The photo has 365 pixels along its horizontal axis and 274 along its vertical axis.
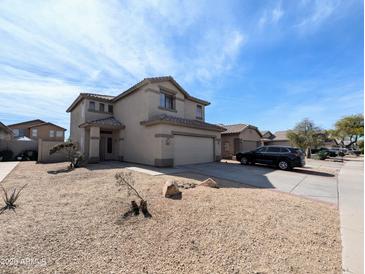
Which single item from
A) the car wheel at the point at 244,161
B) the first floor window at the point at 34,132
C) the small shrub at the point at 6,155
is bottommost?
the car wheel at the point at 244,161

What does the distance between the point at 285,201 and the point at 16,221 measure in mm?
7649

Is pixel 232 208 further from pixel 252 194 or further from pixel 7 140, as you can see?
pixel 7 140

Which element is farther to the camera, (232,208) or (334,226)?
(232,208)

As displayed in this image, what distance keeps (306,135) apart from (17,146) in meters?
37.2

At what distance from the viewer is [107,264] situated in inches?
118

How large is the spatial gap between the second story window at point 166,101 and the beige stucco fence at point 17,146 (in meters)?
16.3

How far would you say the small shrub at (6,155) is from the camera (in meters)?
19.1

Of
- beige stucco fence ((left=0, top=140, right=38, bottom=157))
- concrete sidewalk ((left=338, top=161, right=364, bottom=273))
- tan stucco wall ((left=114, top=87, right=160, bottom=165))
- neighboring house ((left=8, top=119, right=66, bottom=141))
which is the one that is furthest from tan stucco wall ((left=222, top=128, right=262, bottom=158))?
neighboring house ((left=8, top=119, right=66, bottom=141))

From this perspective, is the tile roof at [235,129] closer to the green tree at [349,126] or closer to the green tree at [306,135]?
the green tree at [306,135]

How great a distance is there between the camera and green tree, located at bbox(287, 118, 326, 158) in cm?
2770

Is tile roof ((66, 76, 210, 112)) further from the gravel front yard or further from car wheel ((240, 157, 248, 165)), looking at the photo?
the gravel front yard

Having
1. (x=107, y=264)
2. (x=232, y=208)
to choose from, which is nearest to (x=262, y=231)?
(x=232, y=208)

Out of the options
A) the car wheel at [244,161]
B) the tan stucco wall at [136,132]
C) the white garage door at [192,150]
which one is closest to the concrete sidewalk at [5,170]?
the tan stucco wall at [136,132]

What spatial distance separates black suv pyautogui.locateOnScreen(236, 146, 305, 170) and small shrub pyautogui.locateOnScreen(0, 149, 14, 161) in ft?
77.8
